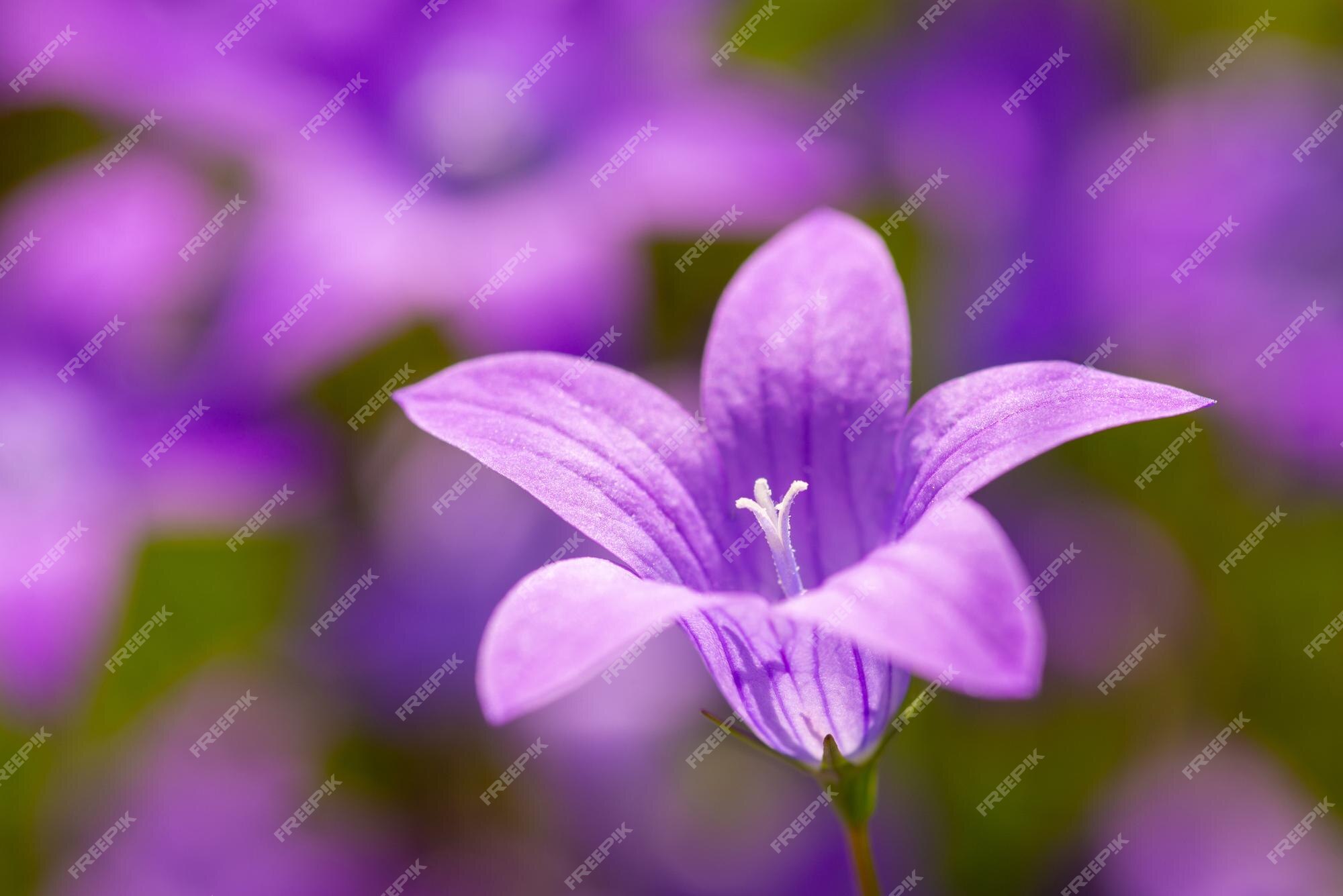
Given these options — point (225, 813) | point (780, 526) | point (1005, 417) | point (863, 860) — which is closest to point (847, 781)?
point (863, 860)

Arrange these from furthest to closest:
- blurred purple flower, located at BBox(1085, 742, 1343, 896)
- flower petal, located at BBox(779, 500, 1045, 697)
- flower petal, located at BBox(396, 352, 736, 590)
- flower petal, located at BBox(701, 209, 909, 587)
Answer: blurred purple flower, located at BBox(1085, 742, 1343, 896) < flower petal, located at BBox(701, 209, 909, 587) < flower petal, located at BBox(396, 352, 736, 590) < flower petal, located at BBox(779, 500, 1045, 697)

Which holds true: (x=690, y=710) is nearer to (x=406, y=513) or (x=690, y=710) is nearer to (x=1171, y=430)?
(x=406, y=513)

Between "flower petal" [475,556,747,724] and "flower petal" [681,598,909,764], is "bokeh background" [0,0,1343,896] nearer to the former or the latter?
"flower petal" [681,598,909,764]

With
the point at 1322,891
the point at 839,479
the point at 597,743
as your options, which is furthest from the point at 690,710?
the point at 1322,891

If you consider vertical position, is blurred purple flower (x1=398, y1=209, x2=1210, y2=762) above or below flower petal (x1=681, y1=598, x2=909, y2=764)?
above

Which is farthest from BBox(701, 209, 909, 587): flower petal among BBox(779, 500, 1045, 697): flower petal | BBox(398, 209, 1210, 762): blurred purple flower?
BBox(779, 500, 1045, 697): flower petal

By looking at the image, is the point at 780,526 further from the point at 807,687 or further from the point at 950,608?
the point at 950,608

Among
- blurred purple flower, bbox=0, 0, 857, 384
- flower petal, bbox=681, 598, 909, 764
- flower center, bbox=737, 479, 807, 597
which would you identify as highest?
blurred purple flower, bbox=0, 0, 857, 384
